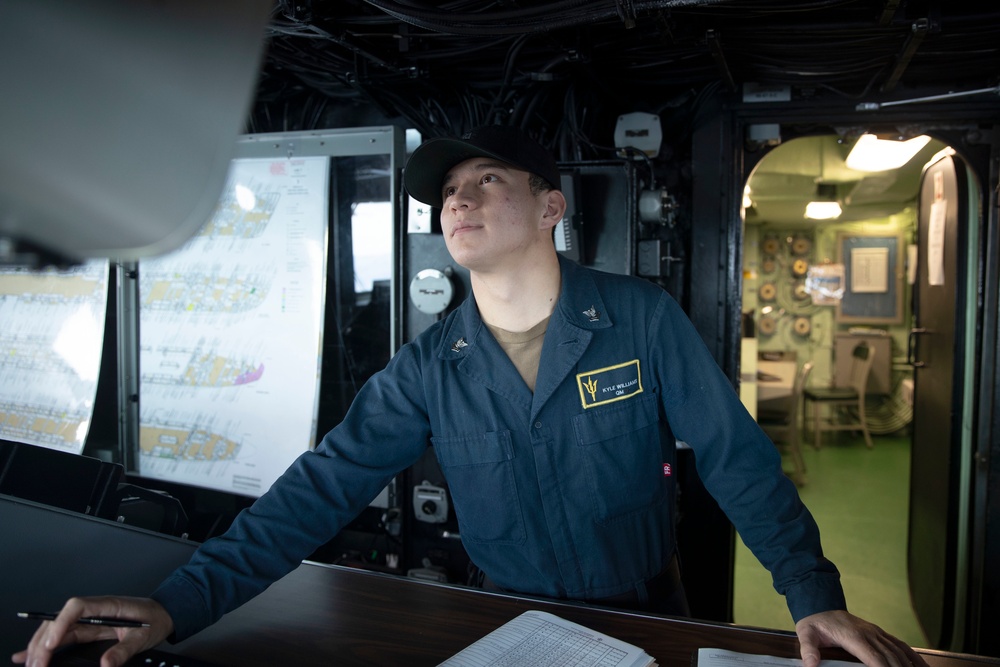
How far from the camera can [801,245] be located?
837 centimetres

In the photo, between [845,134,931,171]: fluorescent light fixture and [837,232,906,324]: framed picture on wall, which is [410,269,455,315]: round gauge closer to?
[845,134,931,171]: fluorescent light fixture

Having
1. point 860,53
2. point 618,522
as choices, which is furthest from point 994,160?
point 618,522

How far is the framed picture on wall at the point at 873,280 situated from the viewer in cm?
793

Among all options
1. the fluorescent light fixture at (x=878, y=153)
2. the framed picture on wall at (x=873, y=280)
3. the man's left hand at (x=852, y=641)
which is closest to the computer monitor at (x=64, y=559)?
the man's left hand at (x=852, y=641)

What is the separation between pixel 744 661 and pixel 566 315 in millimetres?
769

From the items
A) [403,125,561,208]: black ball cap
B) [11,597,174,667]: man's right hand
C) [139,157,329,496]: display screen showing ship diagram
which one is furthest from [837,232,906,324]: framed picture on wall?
[11,597,174,667]: man's right hand

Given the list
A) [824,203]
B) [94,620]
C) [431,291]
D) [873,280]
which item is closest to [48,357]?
[94,620]

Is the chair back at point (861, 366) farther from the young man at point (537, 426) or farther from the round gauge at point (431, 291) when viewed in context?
the young man at point (537, 426)

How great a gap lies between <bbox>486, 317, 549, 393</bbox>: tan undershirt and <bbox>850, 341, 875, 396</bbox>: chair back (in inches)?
254

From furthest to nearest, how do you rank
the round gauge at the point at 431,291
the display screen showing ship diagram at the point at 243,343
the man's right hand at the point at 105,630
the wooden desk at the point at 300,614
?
1. the round gauge at the point at 431,291
2. the display screen showing ship diagram at the point at 243,343
3. the wooden desk at the point at 300,614
4. the man's right hand at the point at 105,630

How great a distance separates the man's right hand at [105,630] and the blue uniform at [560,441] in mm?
293

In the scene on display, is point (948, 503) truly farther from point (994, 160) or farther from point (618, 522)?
point (618, 522)

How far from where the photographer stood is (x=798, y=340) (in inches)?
328

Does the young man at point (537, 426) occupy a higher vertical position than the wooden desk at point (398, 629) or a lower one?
higher
